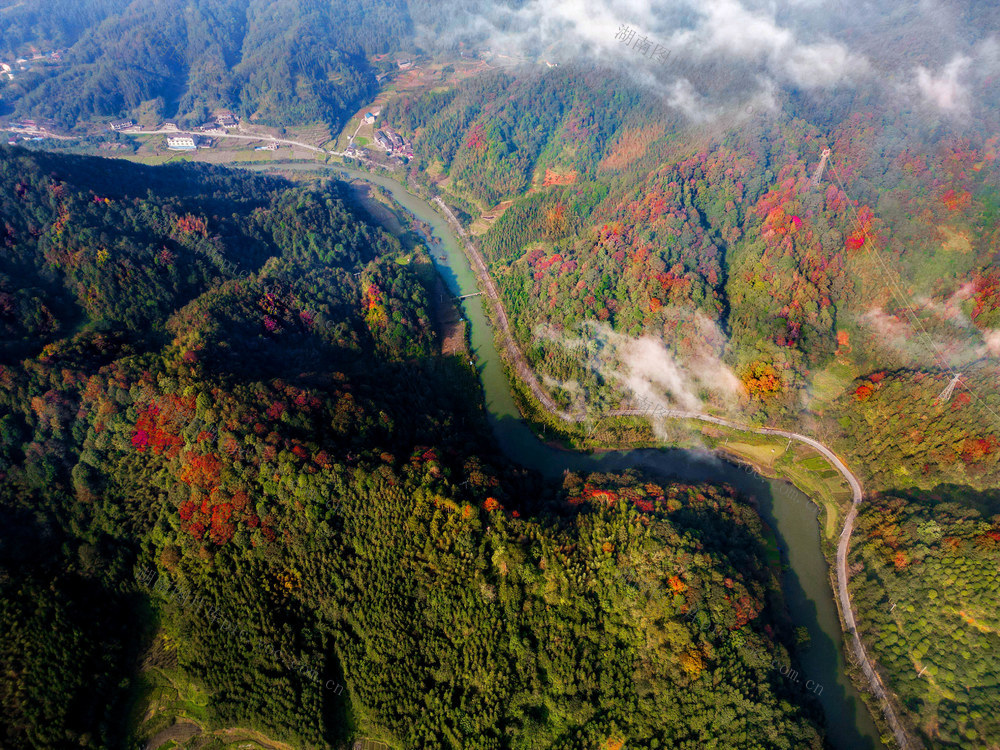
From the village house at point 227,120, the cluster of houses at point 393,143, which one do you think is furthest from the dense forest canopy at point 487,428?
the village house at point 227,120

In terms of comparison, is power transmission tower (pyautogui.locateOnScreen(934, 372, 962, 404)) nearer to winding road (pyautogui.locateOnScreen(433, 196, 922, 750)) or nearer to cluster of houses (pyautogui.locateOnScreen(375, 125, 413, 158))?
winding road (pyautogui.locateOnScreen(433, 196, 922, 750))

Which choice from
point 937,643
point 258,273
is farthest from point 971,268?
point 258,273

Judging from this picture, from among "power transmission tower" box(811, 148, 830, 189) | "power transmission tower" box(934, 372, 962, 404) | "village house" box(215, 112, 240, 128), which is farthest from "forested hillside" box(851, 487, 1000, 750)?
"village house" box(215, 112, 240, 128)

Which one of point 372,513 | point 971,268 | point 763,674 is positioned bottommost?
point 763,674

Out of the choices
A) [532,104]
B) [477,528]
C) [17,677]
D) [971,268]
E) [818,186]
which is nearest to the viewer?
[17,677]

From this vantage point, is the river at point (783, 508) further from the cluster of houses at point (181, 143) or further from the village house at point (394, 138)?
the cluster of houses at point (181, 143)

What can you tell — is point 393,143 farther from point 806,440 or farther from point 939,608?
point 939,608

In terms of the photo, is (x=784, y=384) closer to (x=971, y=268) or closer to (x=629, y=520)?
(x=971, y=268)

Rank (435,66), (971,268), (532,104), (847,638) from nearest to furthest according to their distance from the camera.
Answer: (847,638), (971,268), (532,104), (435,66)
